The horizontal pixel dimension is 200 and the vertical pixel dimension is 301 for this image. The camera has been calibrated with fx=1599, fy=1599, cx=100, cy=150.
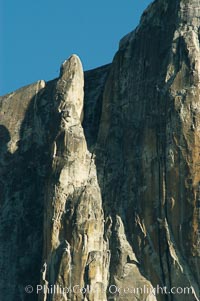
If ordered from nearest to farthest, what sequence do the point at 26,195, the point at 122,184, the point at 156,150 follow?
the point at 156,150 < the point at 122,184 < the point at 26,195

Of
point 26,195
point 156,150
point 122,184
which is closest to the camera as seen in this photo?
point 156,150

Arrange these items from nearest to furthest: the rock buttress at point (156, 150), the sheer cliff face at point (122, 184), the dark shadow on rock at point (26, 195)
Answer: the rock buttress at point (156, 150) < the sheer cliff face at point (122, 184) < the dark shadow on rock at point (26, 195)

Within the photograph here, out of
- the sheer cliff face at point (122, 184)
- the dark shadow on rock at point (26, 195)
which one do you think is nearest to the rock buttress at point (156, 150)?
the sheer cliff face at point (122, 184)

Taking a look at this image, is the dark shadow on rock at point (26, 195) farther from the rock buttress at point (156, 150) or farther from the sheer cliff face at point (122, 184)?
the rock buttress at point (156, 150)

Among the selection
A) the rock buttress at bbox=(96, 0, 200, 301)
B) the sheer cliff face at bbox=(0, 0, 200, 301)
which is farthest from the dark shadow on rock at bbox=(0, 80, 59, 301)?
the rock buttress at bbox=(96, 0, 200, 301)

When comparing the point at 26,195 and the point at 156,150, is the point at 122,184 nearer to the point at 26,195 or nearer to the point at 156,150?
the point at 156,150

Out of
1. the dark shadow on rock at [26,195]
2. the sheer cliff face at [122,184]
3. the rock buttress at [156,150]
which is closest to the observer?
the rock buttress at [156,150]

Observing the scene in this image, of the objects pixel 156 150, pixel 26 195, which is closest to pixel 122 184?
pixel 156 150

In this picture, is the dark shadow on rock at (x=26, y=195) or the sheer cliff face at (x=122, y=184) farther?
the dark shadow on rock at (x=26, y=195)

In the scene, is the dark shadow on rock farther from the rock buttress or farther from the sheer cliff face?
the rock buttress
